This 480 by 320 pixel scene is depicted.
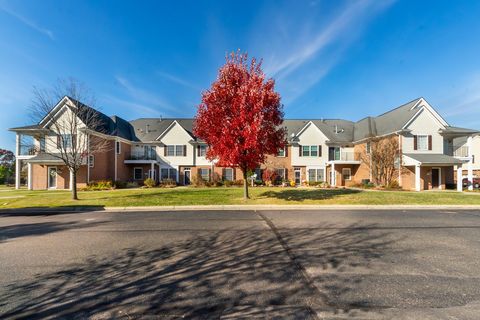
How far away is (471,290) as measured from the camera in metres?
3.83

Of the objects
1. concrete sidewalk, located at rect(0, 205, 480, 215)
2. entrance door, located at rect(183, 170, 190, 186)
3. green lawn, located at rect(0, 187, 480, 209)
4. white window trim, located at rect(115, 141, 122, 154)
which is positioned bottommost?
concrete sidewalk, located at rect(0, 205, 480, 215)

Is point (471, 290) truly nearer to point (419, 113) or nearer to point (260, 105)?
point (260, 105)

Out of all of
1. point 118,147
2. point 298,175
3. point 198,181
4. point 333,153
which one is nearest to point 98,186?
point 118,147

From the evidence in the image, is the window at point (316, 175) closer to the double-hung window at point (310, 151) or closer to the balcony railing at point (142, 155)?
the double-hung window at point (310, 151)

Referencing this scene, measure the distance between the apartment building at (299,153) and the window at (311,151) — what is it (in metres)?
0.13

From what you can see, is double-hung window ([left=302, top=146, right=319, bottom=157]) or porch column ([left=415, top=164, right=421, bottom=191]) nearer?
porch column ([left=415, top=164, right=421, bottom=191])

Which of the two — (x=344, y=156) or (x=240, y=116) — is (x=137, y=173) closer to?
(x=240, y=116)

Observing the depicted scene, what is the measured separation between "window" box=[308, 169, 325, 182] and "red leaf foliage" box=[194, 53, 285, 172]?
17.9m

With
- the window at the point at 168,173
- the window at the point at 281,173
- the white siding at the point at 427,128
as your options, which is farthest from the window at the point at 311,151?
the window at the point at 168,173

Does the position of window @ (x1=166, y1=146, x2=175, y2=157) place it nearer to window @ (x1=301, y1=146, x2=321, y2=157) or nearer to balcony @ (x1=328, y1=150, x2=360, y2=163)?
window @ (x1=301, y1=146, x2=321, y2=157)

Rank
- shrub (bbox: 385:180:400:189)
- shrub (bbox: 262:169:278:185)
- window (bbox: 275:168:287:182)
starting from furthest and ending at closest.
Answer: window (bbox: 275:168:287:182), shrub (bbox: 262:169:278:185), shrub (bbox: 385:180:400:189)

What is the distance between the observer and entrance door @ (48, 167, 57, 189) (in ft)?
82.7

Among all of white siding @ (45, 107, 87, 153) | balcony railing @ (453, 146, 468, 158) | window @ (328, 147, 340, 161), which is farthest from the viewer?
balcony railing @ (453, 146, 468, 158)

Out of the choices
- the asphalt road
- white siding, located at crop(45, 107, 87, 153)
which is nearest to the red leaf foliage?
the asphalt road
